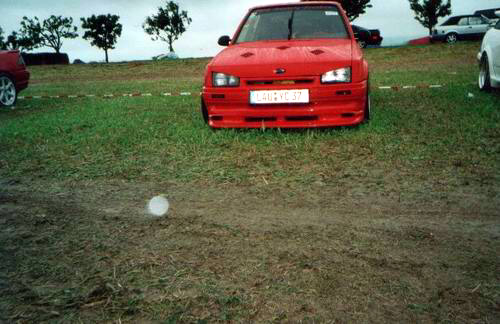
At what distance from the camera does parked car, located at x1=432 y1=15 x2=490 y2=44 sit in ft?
75.7

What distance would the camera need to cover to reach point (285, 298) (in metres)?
1.80

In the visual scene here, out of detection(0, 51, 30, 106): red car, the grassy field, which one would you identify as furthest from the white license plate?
detection(0, 51, 30, 106): red car

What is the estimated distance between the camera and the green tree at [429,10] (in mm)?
43656

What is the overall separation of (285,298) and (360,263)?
0.48m

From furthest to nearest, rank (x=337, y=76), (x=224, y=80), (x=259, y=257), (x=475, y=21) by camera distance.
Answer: (x=475, y=21)
(x=224, y=80)
(x=337, y=76)
(x=259, y=257)

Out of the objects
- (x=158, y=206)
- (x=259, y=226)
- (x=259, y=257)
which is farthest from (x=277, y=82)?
(x=259, y=257)

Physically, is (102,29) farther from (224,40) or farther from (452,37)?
(224,40)

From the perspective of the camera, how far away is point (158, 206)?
2.92 metres

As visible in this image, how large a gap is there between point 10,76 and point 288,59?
23.5ft

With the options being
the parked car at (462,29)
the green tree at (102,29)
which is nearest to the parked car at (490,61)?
the parked car at (462,29)

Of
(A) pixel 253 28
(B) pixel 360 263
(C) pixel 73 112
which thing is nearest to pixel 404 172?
(B) pixel 360 263

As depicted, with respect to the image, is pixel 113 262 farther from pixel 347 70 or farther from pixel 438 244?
pixel 347 70

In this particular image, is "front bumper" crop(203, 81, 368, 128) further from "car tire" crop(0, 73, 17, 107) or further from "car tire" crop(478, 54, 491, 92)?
"car tire" crop(0, 73, 17, 107)

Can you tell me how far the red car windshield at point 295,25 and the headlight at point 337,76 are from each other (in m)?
1.07
